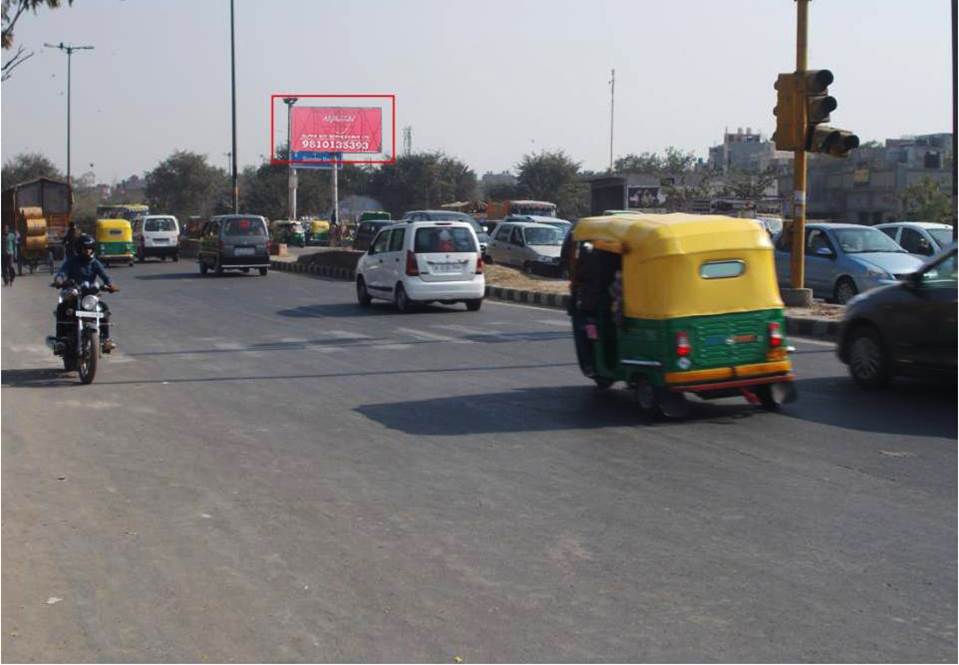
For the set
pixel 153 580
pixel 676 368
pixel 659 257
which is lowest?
pixel 153 580

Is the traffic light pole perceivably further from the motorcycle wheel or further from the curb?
the motorcycle wheel

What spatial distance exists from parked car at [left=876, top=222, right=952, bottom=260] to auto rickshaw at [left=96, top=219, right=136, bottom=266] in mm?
27855

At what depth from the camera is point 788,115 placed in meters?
17.5

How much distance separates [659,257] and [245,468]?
160 inches

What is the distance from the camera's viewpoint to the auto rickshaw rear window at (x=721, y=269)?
35.5 feet

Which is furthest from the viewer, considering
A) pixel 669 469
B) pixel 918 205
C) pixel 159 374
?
pixel 918 205

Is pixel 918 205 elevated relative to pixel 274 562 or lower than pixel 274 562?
elevated

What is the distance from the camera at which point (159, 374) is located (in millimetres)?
14641

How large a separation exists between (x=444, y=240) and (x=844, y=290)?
7236 mm

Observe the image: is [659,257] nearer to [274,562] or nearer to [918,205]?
[274,562]

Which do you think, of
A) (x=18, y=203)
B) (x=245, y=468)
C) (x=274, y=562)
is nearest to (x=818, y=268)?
(x=245, y=468)

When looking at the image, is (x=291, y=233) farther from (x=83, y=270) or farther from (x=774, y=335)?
(x=774, y=335)

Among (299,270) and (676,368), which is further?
(299,270)

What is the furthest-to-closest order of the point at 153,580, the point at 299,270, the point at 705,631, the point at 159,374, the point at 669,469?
1. the point at 299,270
2. the point at 159,374
3. the point at 669,469
4. the point at 153,580
5. the point at 705,631
